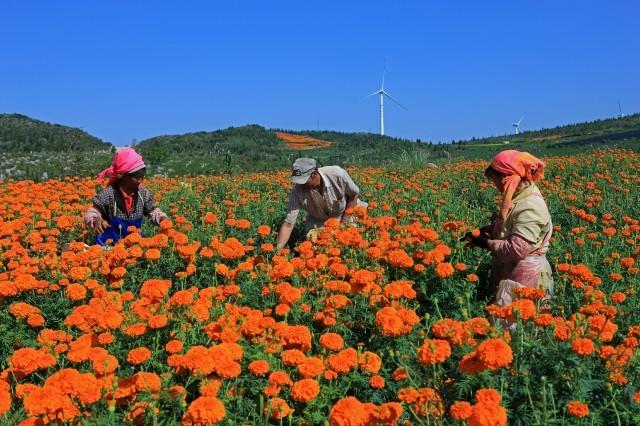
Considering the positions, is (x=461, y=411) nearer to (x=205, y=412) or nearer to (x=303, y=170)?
(x=205, y=412)

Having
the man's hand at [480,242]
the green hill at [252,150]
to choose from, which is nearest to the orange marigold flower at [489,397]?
the man's hand at [480,242]

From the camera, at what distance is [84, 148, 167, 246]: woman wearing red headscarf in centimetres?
518

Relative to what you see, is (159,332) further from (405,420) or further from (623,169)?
(623,169)

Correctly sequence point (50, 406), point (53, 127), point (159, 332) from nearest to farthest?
point (50, 406) < point (159, 332) < point (53, 127)

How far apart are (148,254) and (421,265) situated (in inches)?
72.0

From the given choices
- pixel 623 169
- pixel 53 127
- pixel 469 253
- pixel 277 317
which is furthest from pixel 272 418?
pixel 53 127

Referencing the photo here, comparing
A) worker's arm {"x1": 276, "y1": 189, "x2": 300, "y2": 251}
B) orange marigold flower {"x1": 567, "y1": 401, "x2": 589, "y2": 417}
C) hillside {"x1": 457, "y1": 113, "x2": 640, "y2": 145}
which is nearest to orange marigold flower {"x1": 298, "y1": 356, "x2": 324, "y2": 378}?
orange marigold flower {"x1": 567, "y1": 401, "x2": 589, "y2": 417}

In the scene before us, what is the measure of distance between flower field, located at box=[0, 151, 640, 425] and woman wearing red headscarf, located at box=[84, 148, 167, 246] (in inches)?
23.8

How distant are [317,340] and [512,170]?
1759 mm

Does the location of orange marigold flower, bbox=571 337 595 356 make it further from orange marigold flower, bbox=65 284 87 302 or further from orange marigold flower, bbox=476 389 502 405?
orange marigold flower, bbox=65 284 87 302

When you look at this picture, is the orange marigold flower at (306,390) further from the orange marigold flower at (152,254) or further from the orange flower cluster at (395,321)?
the orange marigold flower at (152,254)

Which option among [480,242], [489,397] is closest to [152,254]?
[480,242]

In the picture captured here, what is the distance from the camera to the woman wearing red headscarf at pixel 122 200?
5176 mm

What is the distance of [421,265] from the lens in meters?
3.61
